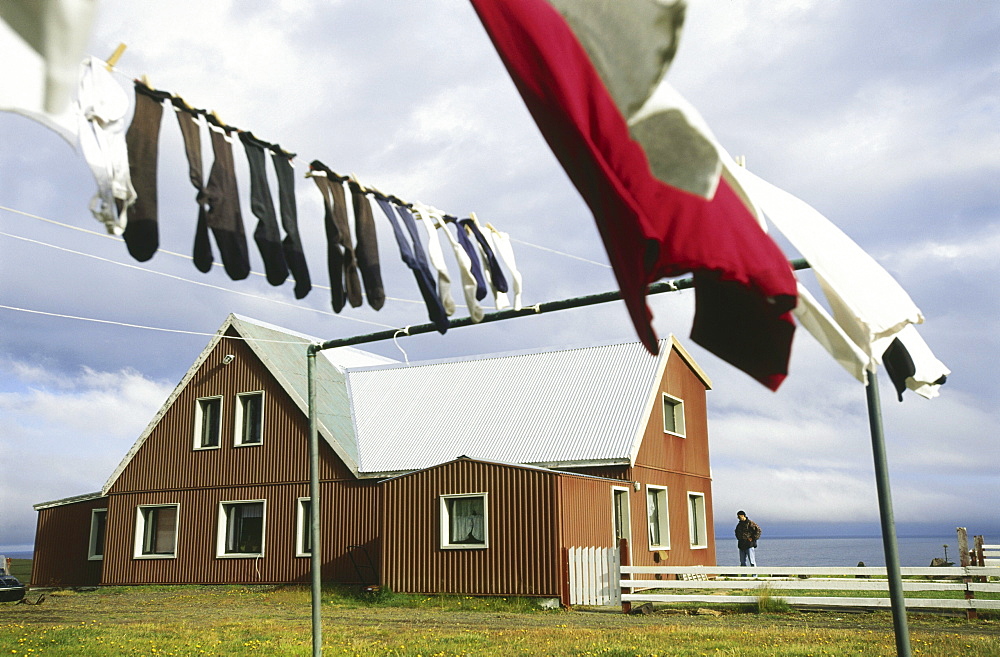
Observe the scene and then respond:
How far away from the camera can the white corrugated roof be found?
2206 centimetres

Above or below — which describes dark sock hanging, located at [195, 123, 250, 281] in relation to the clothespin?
below

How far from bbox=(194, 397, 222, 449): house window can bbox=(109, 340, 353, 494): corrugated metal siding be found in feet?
0.52

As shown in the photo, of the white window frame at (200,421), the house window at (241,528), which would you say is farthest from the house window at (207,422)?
the house window at (241,528)

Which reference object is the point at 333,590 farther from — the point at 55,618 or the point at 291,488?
the point at 55,618

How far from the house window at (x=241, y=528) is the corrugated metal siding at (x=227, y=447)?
70cm

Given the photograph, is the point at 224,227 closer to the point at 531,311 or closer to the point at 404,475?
the point at 531,311

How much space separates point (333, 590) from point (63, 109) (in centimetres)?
2006

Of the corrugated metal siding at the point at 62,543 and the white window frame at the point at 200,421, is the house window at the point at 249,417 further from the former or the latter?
the corrugated metal siding at the point at 62,543

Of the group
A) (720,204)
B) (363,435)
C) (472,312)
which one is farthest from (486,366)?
(720,204)

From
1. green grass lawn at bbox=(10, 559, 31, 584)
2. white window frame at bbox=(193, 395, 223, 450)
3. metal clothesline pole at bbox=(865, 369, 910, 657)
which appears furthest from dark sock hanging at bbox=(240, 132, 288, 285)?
green grass lawn at bbox=(10, 559, 31, 584)

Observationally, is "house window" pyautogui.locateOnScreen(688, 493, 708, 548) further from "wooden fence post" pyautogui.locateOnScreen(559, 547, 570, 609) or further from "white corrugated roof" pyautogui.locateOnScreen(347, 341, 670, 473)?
"wooden fence post" pyautogui.locateOnScreen(559, 547, 570, 609)

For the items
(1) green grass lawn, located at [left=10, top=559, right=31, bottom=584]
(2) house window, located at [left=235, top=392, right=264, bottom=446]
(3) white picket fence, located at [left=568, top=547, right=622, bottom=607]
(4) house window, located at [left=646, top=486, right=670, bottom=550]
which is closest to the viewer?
(3) white picket fence, located at [left=568, top=547, right=622, bottom=607]

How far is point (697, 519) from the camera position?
26.6 m

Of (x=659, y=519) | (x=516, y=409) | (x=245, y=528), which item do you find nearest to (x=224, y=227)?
(x=516, y=409)
